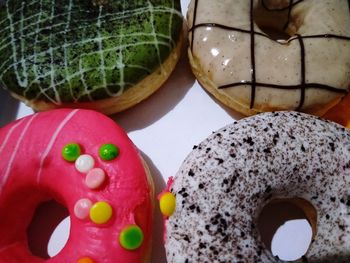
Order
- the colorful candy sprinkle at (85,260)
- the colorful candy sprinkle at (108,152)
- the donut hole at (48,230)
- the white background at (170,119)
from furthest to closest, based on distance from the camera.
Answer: the white background at (170,119) < the donut hole at (48,230) < the colorful candy sprinkle at (108,152) < the colorful candy sprinkle at (85,260)

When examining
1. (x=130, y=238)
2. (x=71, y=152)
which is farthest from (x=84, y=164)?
(x=130, y=238)

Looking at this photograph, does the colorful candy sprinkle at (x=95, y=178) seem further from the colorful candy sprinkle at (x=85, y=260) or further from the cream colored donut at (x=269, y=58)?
the cream colored donut at (x=269, y=58)

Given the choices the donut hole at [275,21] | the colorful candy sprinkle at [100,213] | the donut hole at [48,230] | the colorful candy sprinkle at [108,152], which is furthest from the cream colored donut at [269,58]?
the donut hole at [48,230]

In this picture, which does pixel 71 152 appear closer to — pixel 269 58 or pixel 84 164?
pixel 84 164

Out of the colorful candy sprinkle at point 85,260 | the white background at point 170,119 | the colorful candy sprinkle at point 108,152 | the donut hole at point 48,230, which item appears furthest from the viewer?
the white background at point 170,119

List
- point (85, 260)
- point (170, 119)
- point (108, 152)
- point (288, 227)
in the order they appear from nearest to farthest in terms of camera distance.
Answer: point (85, 260) < point (108, 152) < point (288, 227) < point (170, 119)

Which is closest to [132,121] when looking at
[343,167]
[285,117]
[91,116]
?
[91,116]
